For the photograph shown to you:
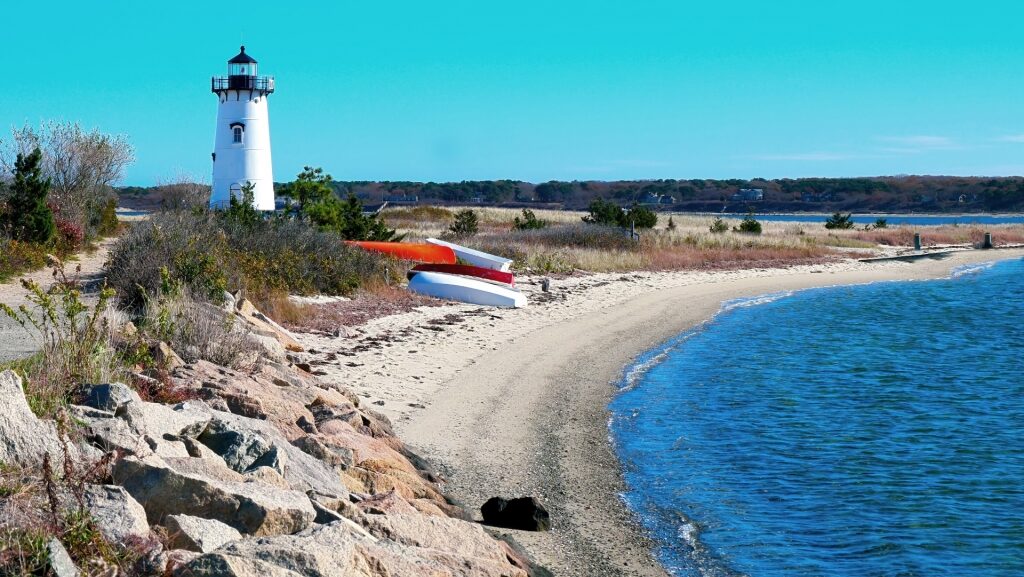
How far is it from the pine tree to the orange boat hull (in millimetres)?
7651

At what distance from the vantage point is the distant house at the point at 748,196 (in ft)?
471

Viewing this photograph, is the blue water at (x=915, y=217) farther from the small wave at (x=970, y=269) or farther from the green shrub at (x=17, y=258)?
the green shrub at (x=17, y=258)

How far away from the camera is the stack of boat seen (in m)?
23.7

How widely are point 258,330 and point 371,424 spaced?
4.62 m

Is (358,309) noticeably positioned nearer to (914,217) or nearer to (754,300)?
(754,300)

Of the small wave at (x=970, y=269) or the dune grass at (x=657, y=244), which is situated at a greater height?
the dune grass at (x=657, y=244)

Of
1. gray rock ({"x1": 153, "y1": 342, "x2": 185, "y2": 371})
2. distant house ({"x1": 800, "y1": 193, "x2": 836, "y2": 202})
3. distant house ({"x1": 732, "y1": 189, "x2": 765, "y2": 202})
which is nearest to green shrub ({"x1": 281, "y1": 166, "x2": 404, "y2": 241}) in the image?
gray rock ({"x1": 153, "y1": 342, "x2": 185, "y2": 371})

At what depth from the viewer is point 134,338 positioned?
10.0 m

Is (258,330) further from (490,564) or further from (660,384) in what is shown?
(490,564)

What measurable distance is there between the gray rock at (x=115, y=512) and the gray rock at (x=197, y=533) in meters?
0.14

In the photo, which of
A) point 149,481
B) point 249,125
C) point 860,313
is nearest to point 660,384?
point 149,481

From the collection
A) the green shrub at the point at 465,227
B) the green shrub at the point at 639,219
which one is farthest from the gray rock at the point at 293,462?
the green shrub at the point at 639,219

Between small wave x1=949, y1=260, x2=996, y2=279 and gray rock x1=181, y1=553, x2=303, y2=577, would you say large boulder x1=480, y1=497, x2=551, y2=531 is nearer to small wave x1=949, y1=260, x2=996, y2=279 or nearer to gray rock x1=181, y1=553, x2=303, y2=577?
gray rock x1=181, y1=553, x2=303, y2=577

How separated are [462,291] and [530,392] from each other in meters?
8.94
